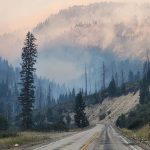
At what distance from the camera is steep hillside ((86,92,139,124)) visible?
172000 millimetres

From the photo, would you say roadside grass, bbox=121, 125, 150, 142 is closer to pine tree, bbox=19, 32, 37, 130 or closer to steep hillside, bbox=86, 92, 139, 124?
pine tree, bbox=19, 32, 37, 130

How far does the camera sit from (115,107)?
610 ft

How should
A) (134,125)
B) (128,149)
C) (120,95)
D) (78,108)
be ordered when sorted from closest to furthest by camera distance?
1. (128,149)
2. (134,125)
3. (78,108)
4. (120,95)

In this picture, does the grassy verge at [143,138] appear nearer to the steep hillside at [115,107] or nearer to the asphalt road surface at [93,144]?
the asphalt road surface at [93,144]

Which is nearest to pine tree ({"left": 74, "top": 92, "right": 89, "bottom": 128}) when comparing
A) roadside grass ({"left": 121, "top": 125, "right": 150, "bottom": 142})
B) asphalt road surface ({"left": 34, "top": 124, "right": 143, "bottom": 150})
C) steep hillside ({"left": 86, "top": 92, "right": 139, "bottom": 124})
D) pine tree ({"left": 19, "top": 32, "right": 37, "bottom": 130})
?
steep hillside ({"left": 86, "top": 92, "right": 139, "bottom": 124})

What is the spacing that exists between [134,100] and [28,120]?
99927 mm

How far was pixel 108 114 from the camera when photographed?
185375mm

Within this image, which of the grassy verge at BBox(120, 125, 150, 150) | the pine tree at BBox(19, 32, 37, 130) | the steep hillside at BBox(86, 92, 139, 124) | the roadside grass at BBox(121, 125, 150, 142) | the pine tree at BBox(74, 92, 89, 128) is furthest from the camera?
the steep hillside at BBox(86, 92, 139, 124)

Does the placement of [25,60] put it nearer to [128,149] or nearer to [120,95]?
[128,149]

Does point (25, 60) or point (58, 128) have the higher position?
point (25, 60)

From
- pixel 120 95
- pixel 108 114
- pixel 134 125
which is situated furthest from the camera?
pixel 120 95

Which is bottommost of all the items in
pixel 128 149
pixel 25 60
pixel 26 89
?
pixel 128 149

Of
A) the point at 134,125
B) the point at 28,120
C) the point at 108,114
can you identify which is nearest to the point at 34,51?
the point at 28,120

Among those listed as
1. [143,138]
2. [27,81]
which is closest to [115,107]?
[27,81]
